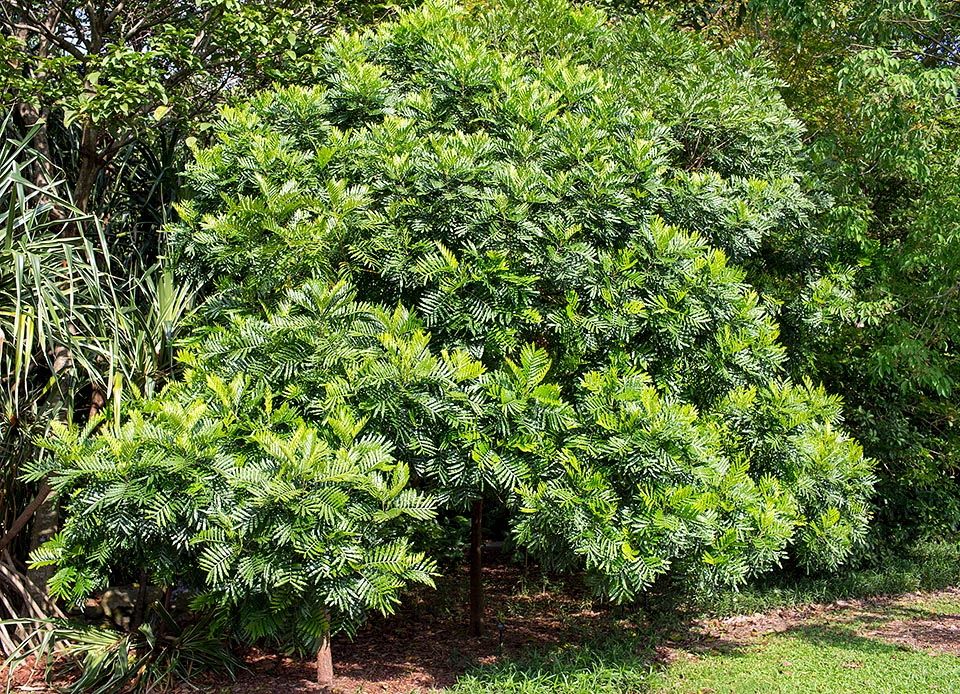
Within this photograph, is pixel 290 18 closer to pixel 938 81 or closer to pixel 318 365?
pixel 318 365

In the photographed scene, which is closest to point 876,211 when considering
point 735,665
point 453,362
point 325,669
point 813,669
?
point 813,669

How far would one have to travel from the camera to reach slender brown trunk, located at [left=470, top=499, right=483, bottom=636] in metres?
6.36

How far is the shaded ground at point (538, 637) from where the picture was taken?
6016 millimetres

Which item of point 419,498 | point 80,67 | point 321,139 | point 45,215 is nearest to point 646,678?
point 419,498

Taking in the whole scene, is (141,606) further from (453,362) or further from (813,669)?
(813,669)

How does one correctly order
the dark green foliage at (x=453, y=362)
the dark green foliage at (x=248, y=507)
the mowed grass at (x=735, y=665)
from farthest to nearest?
the mowed grass at (x=735, y=665) < the dark green foliage at (x=453, y=362) < the dark green foliage at (x=248, y=507)

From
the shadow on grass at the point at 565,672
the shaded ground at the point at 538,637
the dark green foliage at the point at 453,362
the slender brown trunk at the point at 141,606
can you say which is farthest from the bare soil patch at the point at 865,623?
the slender brown trunk at the point at 141,606

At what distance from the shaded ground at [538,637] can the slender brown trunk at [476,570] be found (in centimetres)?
13

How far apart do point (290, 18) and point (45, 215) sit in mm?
2537

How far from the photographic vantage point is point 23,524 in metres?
5.96

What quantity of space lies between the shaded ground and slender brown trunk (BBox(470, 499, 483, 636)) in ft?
0.44

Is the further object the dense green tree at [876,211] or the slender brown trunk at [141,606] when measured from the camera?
the dense green tree at [876,211]

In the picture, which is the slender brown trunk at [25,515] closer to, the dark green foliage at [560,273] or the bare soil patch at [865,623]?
the dark green foliage at [560,273]

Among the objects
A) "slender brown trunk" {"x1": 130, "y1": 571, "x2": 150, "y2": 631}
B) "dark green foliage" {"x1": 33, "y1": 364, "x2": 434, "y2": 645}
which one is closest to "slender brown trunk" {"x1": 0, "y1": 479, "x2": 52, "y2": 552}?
"slender brown trunk" {"x1": 130, "y1": 571, "x2": 150, "y2": 631}
